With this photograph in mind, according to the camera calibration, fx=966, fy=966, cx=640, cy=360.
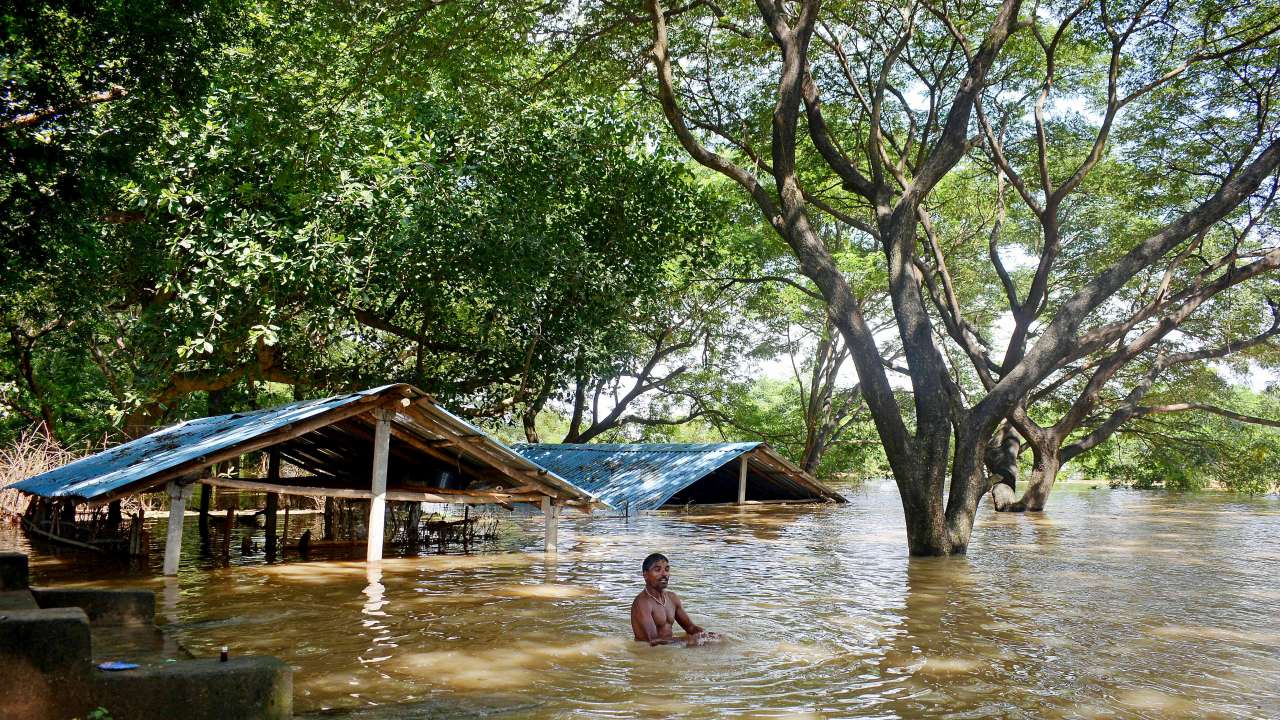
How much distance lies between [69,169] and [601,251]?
1303 cm

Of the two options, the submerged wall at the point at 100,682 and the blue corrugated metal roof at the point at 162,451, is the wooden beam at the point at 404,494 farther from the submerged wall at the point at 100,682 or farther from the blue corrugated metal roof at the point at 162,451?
the submerged wall at the point at 100,682

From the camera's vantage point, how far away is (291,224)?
16.3m

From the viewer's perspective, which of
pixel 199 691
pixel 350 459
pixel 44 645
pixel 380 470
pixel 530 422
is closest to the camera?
pixel 44 645

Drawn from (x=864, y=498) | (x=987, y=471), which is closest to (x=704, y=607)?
(x=987, y=471)

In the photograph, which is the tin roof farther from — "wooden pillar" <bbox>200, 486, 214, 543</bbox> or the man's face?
the man's face

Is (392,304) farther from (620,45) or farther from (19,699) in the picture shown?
(19,699)

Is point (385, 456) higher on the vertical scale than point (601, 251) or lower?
lower

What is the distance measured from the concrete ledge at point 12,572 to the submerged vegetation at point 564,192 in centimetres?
317

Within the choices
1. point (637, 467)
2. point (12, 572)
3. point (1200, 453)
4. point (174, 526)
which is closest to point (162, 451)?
point (174, 526)

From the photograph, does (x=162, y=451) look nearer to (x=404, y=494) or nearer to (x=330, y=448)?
(x=404, y=494)

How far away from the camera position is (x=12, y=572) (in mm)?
6566

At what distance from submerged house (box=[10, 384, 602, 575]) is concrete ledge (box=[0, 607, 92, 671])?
670 cm

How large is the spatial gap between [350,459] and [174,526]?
5.27m

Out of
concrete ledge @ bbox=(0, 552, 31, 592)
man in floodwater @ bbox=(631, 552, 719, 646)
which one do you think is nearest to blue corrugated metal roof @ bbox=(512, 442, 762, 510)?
man in floodwater @ bbox=(631, 552, 719, 646)
